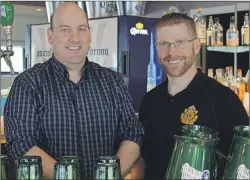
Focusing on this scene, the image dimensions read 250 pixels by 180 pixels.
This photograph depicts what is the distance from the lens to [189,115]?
1.52m

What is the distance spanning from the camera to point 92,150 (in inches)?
63.3

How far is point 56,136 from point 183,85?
1.62 ft

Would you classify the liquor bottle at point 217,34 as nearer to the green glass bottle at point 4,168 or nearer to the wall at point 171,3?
the wall at point 171,3

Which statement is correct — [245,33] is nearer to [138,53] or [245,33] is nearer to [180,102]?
[138,53]

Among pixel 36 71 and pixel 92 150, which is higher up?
pixel 36 71

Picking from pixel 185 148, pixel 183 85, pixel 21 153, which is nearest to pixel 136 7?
pixel 183 85

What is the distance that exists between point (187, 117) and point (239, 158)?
68 cm

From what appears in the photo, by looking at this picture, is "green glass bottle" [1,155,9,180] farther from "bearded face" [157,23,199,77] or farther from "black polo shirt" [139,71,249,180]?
"bearded face" [157,23,199,77]

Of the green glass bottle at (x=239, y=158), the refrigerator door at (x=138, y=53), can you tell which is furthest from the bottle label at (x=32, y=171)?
the refrigerator door at (x=138, y=53)

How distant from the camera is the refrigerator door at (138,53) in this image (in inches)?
115

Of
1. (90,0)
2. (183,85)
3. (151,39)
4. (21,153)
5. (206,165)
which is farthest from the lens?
(90,0)

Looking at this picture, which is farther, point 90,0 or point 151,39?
point 90,0

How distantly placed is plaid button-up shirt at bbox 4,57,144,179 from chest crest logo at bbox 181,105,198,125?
15 centimetres

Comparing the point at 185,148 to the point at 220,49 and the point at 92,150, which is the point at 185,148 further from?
the point at 220,49
